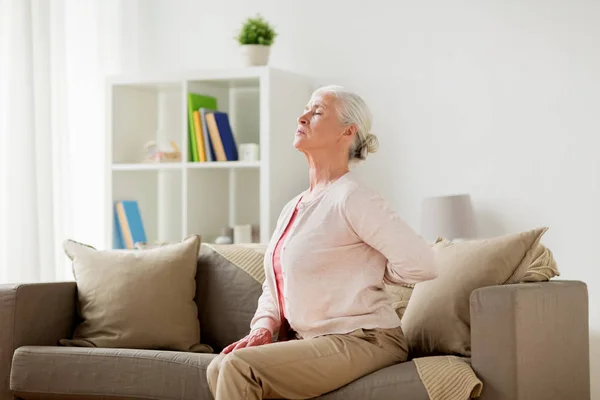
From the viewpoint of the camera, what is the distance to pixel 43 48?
4.63 meters

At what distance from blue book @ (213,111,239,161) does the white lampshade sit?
3.54 ft

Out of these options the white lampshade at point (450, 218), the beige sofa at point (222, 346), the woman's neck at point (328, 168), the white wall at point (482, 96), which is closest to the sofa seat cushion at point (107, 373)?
the beige sofa at point (222, 346)

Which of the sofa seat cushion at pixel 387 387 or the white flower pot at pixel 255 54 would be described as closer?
the sofa seat cushion at pixel 387 387

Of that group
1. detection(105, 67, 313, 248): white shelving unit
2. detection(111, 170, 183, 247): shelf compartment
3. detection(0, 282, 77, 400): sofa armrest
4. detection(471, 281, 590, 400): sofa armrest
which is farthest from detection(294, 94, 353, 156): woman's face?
detection(111, 170, 183, 247): shelf compartment

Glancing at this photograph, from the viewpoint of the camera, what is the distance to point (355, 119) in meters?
2.91

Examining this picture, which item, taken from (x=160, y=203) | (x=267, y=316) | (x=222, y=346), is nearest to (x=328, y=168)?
(x=267, y=316)

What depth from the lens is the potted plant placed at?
4.58m

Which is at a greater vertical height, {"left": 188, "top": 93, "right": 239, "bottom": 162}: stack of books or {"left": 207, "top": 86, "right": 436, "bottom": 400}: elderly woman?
{"left": 188, "top": 93, "right": 239, "bottom": 162}: stack of books

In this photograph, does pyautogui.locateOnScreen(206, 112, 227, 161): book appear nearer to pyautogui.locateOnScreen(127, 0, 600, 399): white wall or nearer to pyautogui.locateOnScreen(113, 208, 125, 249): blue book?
pyautogui.locateOnScreen(127, 0, 600, 399): white wall

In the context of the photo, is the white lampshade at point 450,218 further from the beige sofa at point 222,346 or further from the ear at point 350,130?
the ear at point 350,130

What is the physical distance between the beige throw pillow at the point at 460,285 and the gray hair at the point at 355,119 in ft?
1.47

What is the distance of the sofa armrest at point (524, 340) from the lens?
2.57 m

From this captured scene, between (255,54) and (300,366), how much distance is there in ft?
7.72

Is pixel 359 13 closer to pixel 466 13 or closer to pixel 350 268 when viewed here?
pixel 466 13
